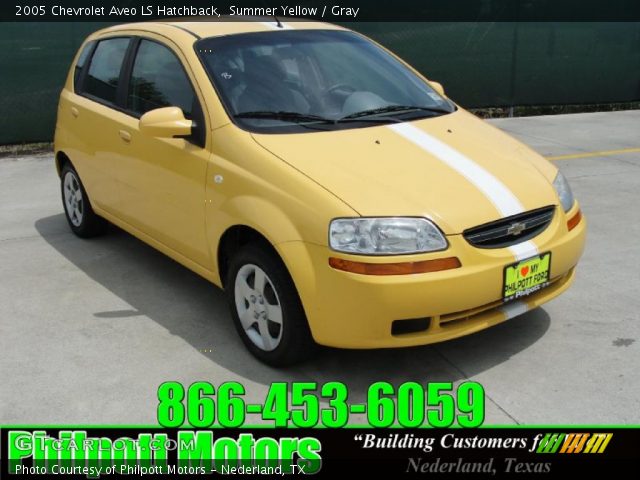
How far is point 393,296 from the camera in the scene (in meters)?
3.38

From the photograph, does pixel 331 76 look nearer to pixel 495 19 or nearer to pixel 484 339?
pixel 484 339

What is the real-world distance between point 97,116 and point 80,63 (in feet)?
2.63

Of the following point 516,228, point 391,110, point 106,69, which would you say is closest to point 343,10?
point 106,69

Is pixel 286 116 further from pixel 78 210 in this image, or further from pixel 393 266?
pixel 78 210

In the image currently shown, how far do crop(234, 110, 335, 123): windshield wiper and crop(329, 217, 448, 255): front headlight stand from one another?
922mm

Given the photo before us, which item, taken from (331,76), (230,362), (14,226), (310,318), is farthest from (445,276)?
(14,226)

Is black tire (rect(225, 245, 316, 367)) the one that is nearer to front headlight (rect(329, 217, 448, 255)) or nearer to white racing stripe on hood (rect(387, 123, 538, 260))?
front headlight (rect(329, 217, 448, 255))

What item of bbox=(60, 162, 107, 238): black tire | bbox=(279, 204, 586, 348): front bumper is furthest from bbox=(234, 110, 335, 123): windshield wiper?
bbox=(60, 162, 107, 238): black tire

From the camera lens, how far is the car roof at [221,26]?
4684 mm

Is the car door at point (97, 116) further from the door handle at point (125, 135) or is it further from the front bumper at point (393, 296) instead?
the front bumper at point (393, 296)

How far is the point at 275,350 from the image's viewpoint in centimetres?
384

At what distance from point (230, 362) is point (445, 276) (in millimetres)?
1243

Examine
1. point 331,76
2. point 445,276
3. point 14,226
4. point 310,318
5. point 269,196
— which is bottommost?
point 14,226

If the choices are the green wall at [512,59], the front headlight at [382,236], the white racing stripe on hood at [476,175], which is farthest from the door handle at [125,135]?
the green wall at [512,59]
